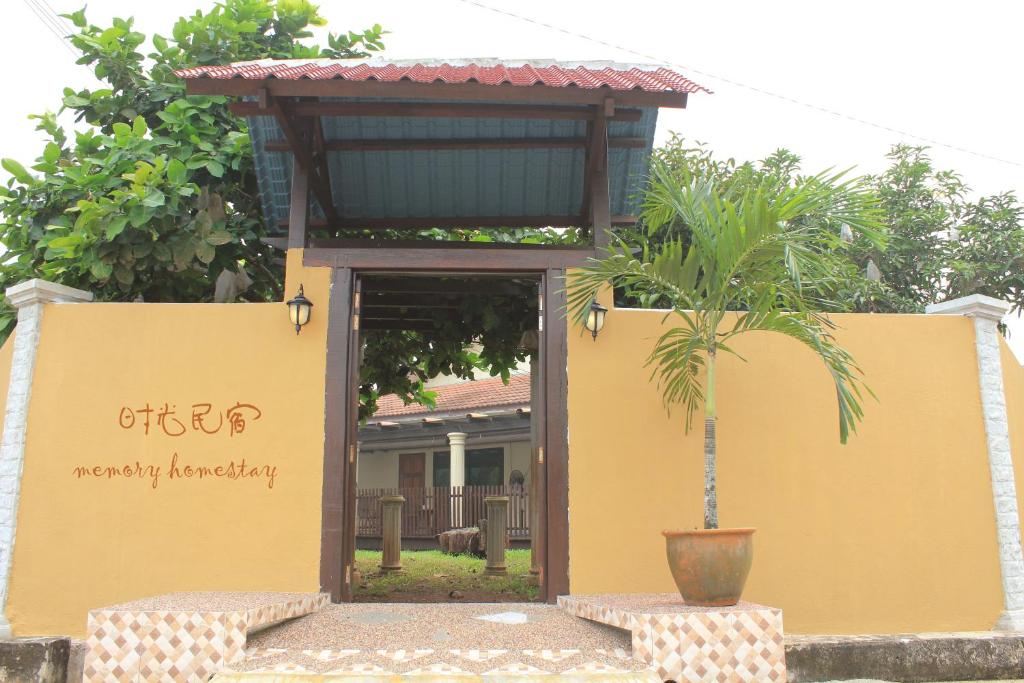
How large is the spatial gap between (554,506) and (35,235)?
5.68 m

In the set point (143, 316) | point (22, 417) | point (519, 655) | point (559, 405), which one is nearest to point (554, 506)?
point (559, 405)

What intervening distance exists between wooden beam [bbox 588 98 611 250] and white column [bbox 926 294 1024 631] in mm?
2734

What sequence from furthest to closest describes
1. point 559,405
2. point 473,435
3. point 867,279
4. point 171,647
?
point 473,435 → point 867,279 → point 559,405 → point 171,647

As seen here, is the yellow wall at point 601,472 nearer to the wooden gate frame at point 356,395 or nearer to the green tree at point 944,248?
the wooden gate frame at point 356,395

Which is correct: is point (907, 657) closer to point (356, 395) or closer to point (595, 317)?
point (595, 317)

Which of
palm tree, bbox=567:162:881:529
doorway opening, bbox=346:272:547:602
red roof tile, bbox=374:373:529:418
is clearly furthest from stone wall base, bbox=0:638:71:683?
red roof tile, bbox=374:373:529:418

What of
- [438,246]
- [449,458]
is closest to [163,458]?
[438,246]

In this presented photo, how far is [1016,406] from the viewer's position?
23.1ft

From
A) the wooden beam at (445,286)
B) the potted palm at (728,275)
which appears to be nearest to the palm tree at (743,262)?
the potted palm at (728,275)

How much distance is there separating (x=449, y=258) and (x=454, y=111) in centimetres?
112

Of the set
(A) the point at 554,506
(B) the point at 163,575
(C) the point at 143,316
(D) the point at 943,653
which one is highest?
(C) the point at 143,316

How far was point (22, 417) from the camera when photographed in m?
6.26

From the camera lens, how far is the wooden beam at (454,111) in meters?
6.58

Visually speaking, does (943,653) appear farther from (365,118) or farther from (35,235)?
(35,235)
